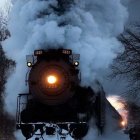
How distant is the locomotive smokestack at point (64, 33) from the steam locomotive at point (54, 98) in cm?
48

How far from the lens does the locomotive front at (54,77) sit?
11.9 metres

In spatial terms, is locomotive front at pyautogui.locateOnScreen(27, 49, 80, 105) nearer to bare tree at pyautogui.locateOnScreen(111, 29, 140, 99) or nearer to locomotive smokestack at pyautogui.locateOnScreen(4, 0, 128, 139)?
locomotive smokestack at pyautogui.locateOnScreen(4, 0, 128, 139)

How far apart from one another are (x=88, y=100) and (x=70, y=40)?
5.67 feet

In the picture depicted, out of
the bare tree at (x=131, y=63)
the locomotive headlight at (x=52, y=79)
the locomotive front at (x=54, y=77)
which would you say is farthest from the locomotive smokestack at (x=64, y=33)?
the bare tree at (x=131, y=63)

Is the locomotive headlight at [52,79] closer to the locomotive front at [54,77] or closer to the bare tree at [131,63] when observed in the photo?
the locomotive front at [54,77]

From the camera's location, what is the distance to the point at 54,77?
11852 millimetres

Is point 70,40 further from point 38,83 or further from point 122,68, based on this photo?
point 122,68

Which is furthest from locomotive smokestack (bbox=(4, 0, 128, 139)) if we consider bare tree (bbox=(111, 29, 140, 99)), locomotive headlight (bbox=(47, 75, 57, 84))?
bare tree (bbox=(111, 29, 140, 99))

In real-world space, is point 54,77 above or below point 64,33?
below

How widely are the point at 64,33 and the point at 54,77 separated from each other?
4.68 feet

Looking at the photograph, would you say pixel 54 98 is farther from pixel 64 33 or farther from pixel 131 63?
pixel 131 63

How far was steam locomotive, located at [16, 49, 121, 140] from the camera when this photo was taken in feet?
39.0

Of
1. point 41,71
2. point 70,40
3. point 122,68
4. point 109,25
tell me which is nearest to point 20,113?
point 41,71

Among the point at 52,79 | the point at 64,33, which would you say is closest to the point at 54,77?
the point at 52,79
